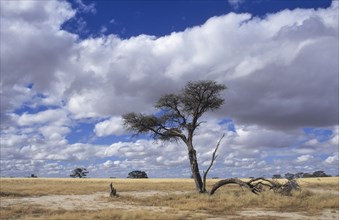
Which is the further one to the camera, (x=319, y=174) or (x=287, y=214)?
(x=319, y=174)

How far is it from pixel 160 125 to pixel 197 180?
6730 millimetres

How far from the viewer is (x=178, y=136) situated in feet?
141

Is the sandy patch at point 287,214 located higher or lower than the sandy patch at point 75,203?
lower

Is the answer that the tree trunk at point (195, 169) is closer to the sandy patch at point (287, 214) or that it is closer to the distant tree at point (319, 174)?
the sandy patch at point (287, 214)

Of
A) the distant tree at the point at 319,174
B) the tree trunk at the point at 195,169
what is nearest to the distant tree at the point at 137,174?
the distant tree at the point at 319,174

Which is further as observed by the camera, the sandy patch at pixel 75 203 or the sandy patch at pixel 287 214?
the sandy patch at pixel 75 203

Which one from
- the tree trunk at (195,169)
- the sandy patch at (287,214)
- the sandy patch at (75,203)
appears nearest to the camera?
the sandy patch at (287,214)

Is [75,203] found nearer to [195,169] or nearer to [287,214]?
[195,169]

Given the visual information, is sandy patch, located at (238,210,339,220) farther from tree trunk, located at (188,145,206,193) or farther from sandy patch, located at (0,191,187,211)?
tree trunk, located at (188,145,206,193)

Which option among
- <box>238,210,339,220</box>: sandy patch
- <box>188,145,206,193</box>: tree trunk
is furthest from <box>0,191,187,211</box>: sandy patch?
<box>188,145,206,193</box>: tree trunk

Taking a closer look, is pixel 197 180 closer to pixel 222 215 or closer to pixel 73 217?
pixel 222 215

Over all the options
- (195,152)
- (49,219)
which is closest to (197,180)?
(195,152)

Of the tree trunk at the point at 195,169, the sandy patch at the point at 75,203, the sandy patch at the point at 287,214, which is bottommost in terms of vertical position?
the sandy patch at the point at 287,214

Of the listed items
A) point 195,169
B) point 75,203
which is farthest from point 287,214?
point 195,169
